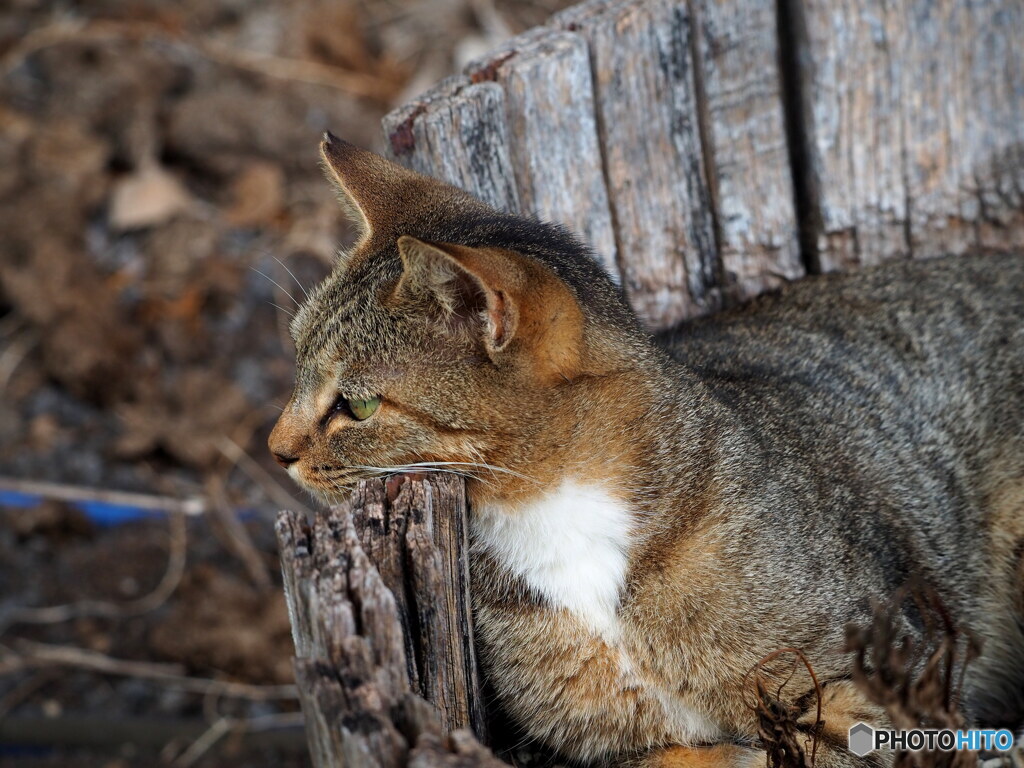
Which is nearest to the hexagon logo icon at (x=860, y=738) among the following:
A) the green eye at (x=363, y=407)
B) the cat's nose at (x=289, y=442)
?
the green eye at (x=363, y=407)

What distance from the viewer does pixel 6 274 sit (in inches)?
215

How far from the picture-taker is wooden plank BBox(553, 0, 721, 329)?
10.9 ft

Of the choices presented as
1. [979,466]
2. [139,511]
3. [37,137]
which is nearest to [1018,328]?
[979,466]

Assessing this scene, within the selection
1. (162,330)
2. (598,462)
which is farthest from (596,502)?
(162,330)

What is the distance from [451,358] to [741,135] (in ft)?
5.20

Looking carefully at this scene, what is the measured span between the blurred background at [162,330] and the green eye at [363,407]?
164 cm

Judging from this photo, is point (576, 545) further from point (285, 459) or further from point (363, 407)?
point (285, 459)

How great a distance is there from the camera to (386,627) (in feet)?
6.71

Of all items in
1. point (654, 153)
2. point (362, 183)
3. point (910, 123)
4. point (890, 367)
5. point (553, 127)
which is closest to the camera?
point (362, 183)

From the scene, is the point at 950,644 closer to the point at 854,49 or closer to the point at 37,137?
the point at 854,49

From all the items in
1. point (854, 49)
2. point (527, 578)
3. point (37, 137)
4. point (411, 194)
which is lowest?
point (527, 578)

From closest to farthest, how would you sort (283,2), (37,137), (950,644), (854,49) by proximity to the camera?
(950,644), (854,49), (37,137), (283,2)

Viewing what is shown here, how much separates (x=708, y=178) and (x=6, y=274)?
369 centimetres

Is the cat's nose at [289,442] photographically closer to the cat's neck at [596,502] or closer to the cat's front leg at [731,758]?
the cat's neck at [596,502]
